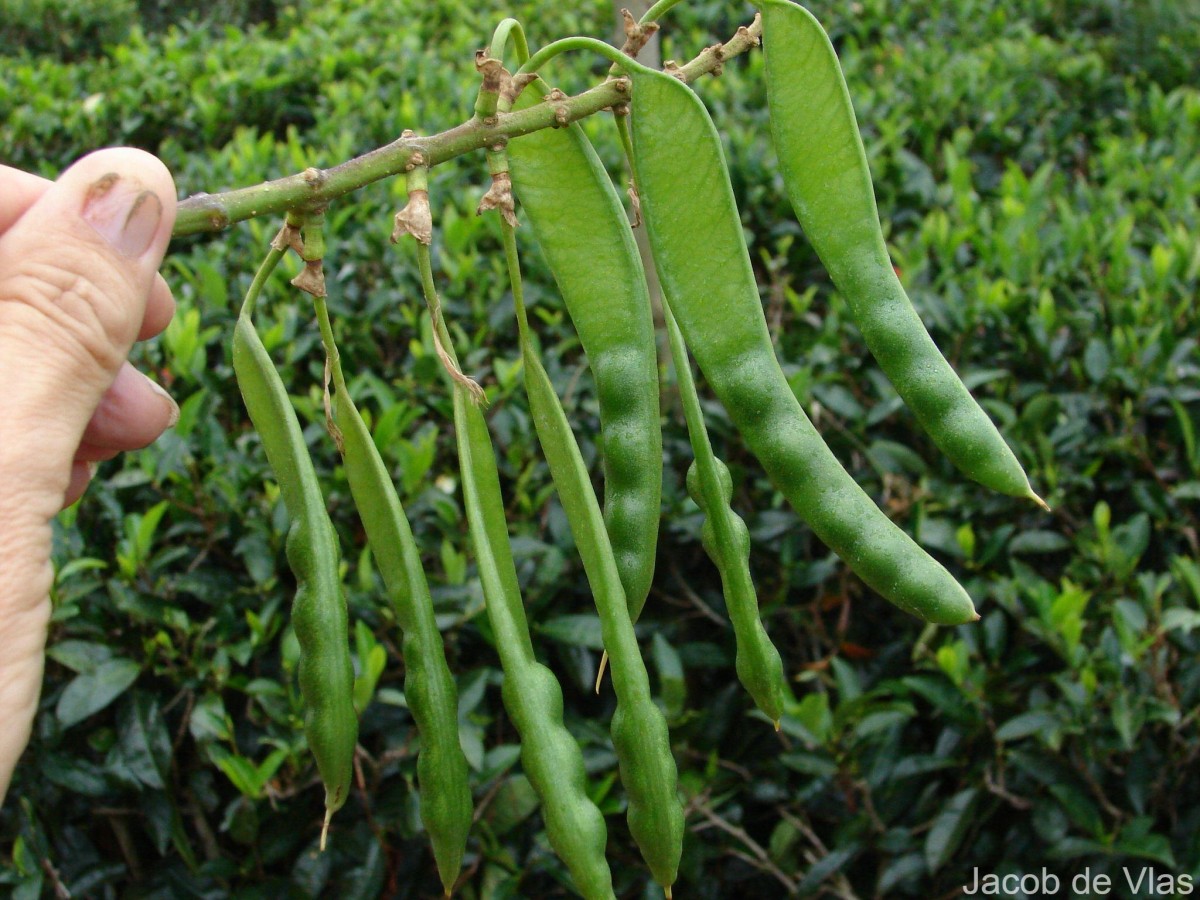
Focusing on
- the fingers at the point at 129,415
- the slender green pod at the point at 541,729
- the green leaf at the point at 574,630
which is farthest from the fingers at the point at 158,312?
the green leaf at the point at 574,630

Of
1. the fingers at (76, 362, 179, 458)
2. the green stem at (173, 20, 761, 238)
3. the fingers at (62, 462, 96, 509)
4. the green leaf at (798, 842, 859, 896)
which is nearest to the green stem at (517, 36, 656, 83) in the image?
the green stem at (173, 20, 761, 238)

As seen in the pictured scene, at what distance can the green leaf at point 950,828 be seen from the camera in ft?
7.18

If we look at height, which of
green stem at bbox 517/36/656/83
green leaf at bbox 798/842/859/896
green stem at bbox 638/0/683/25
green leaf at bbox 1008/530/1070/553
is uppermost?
green stem at bbox 638/0/683/25

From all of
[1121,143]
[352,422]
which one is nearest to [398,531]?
[352,422]

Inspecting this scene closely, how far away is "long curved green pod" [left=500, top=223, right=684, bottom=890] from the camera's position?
1.13 m

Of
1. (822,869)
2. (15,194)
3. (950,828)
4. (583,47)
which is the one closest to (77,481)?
(15,194)

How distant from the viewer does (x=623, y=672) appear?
1125 millimetres

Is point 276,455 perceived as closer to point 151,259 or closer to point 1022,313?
point 151,259

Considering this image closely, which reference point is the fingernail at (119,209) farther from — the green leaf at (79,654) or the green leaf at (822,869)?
the green leaf at (822,869)

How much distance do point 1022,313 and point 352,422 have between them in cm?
203

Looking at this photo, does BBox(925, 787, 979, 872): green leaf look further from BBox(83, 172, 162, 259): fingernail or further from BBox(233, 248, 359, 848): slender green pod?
BBox(83, 172, 162, 259): fingernail

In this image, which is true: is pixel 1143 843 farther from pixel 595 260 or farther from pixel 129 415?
pixel 129 415

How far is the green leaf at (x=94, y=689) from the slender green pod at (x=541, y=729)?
119cm

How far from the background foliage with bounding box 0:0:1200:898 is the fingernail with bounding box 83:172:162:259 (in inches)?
42.6
